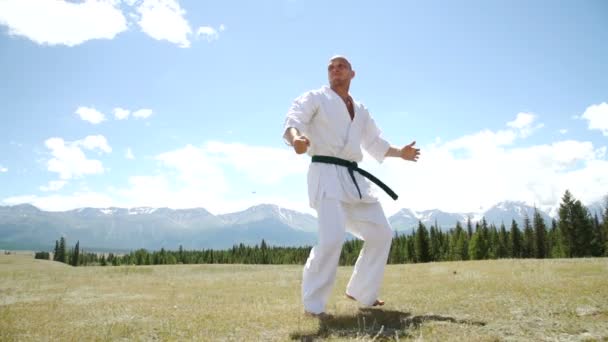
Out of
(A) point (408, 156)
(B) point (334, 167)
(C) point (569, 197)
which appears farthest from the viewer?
(C) point (569, 197)

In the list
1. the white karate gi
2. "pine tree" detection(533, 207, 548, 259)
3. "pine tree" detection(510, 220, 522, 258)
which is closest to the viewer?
the white karate gi

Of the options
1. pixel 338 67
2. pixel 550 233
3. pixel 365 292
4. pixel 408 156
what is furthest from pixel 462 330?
pixel 550 233

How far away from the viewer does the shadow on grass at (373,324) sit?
420cm

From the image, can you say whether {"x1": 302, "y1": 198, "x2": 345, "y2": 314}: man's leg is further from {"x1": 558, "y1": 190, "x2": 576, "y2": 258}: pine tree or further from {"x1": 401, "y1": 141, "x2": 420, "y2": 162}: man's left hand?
{"x1": 558, "y1": 190, "x2": 576, "y2": 258}: pine tree

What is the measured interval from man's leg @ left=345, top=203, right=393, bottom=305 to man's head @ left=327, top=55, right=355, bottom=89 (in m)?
1.92

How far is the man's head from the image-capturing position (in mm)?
6387

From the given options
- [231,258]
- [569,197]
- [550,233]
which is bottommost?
[231,258]

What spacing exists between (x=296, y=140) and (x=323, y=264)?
5.47ft

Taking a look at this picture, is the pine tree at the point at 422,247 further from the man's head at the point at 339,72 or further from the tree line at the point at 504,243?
the man's head at the point at 339,72

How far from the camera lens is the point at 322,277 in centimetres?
541

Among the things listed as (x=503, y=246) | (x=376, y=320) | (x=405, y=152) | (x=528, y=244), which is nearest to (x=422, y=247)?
(x=503, y=246)

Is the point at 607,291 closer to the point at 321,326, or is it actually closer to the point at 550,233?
the point at 321,326

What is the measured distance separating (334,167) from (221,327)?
2548mm

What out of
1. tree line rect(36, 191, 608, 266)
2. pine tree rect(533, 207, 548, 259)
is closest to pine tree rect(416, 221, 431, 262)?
tree line rect(36, 191, 608, 266)
